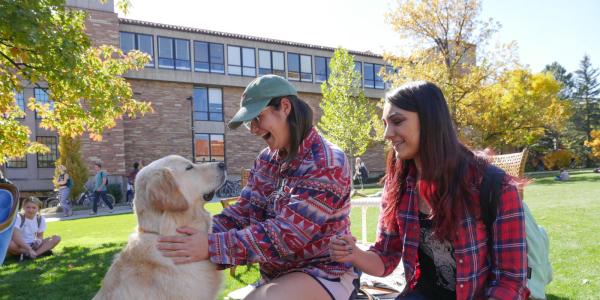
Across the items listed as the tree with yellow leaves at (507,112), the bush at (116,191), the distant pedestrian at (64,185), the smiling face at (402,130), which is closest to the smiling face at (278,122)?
the smiling face at (402,130)

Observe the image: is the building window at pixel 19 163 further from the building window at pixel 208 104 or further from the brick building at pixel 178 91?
the building window at pixel 208 104

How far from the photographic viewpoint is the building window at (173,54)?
2878 centimetres

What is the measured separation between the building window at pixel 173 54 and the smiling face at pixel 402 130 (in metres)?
29.0

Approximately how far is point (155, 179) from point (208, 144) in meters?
28.4

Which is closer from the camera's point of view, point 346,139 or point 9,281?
point 9,281

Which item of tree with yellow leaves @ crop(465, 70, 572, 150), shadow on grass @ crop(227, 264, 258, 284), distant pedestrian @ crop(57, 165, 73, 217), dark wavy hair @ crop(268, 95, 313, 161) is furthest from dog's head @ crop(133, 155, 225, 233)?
tree with yellow leaves @ crop(465, 70, 572, 150)

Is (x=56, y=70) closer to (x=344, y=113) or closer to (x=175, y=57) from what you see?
(x=344, y=113)

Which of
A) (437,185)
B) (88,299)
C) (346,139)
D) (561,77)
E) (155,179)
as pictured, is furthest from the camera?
(561,77)

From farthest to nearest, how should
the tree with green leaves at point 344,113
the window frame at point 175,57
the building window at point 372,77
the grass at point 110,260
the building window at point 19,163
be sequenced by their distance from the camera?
the building window at point 372,77, the window frame at point 175,57, the tree with green leaves at point 344,113, the building window at point 19,163, the grass at point 110,260

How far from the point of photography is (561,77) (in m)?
76.1

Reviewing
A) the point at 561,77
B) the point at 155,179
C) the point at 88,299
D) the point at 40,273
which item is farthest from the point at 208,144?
the point at 561,77

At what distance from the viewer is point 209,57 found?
30719 mm

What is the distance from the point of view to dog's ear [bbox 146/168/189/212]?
252 centimetres

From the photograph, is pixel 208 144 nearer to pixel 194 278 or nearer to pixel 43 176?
pixel 43 176
